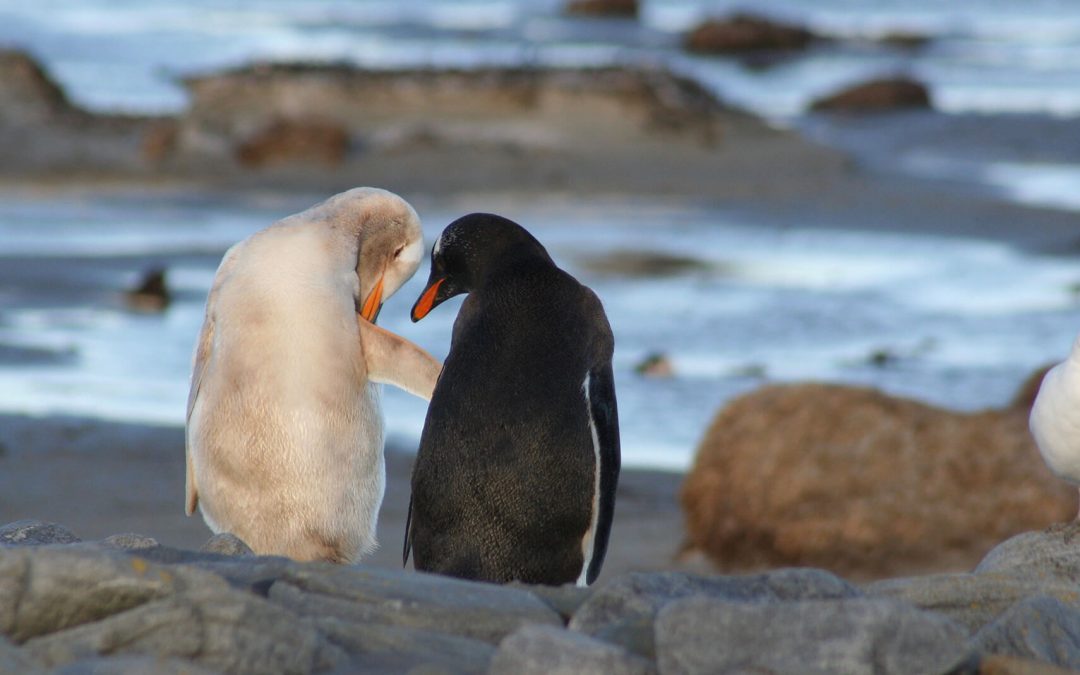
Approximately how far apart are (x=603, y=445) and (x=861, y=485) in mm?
3210

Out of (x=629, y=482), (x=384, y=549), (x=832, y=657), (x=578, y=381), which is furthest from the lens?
(x=629, y=482)

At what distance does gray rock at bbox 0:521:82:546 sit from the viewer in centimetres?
446

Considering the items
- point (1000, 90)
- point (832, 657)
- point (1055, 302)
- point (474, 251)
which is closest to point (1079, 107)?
point (1000, 90)

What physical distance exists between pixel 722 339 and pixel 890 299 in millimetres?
1816

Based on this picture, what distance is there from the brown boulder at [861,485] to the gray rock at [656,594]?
158 inches

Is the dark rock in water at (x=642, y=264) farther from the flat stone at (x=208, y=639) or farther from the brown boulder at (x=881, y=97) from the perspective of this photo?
the brown boulder at (x=881, y=97)

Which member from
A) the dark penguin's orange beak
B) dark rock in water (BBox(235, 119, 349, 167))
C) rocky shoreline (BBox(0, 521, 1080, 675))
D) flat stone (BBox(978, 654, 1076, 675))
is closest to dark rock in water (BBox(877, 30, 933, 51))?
dark rock in water (BBox(235, 119, 349, 167))

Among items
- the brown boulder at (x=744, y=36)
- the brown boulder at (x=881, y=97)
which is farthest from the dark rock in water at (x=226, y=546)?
the brown boulder at (x=744, y=36)

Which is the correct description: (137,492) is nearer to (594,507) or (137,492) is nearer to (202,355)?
(202,355)

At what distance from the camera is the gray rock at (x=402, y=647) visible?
3463 mm

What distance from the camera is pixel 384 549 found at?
A: 26.5 ft

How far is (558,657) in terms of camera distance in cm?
327

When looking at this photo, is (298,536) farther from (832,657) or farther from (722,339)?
(722,339)

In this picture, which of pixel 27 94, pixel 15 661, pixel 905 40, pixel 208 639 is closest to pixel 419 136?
pixel 27 94
